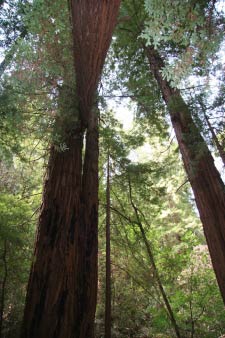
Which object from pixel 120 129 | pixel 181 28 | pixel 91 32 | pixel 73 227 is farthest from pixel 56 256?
pixel 120 129

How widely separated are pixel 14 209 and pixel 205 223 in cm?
413

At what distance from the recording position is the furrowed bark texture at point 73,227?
12.3 ft

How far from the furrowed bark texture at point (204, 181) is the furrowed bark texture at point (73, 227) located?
2075mm

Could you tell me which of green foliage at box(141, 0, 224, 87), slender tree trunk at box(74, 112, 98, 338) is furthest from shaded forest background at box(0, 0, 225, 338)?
slender tree trunk at box(74, 112, 98, 338)

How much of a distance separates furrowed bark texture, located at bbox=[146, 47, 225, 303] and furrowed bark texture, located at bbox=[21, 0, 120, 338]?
6.81 ft

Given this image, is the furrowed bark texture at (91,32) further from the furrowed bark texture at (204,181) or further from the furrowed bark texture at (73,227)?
the furrowed bark texture at (204,181)

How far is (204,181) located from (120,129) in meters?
4.26

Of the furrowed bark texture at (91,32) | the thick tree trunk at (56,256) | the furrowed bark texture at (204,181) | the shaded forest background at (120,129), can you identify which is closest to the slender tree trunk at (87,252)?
the thick tree trunk at (56,256)

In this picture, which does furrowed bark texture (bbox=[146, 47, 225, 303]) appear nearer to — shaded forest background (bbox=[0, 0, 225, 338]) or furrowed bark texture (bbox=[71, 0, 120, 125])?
shaded forest background (bbox=[0, 0, 225, 338])

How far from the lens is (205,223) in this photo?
5578 mm

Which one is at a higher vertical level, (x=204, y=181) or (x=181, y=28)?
(x=204, y=181)

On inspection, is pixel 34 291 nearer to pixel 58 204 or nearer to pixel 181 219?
pixel 58 204

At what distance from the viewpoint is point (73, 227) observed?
4766 millimetres

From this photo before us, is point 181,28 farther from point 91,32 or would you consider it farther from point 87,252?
point 87,252
